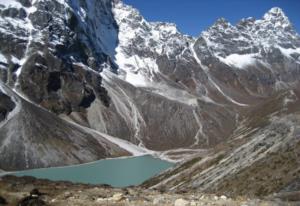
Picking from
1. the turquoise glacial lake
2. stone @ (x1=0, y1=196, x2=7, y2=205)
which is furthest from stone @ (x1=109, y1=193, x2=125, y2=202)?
the turquoise glacial lake

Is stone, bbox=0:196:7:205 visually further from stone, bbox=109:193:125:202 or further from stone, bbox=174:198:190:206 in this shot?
stone, bbox=174:198:190:206

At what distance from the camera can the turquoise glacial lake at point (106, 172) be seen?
152m

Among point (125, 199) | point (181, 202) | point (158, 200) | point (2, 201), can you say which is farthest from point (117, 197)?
point (2, 201)

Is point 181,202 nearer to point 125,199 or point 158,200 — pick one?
point 158,200

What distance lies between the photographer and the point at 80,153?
198 metres

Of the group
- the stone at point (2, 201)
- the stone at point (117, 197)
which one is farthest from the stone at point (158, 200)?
the stone at point (2, 201)

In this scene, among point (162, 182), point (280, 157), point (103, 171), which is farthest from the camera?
point (103, 171)

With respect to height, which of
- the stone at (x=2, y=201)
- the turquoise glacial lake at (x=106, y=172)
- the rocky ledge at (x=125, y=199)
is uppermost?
the rocky ledge at (x=125, y=199)

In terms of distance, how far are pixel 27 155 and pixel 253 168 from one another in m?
135

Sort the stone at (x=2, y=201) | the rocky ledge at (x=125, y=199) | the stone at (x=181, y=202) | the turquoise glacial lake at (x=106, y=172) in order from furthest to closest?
1. the turquoise glacial lake at (x=106, y=172)
2. the stone at (x=2, y=201)
3. the rocky ledge at (x=125, y=199)
4. the stone at (x=181, y=202)

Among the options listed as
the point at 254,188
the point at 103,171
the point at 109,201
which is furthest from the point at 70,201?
the point at 103,171

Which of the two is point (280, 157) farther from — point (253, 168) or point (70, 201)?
point (70, 201)

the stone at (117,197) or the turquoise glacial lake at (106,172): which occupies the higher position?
the stone at (117,197)

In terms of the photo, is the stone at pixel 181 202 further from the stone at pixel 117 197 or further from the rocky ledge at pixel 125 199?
the stone at pixel 117 197
